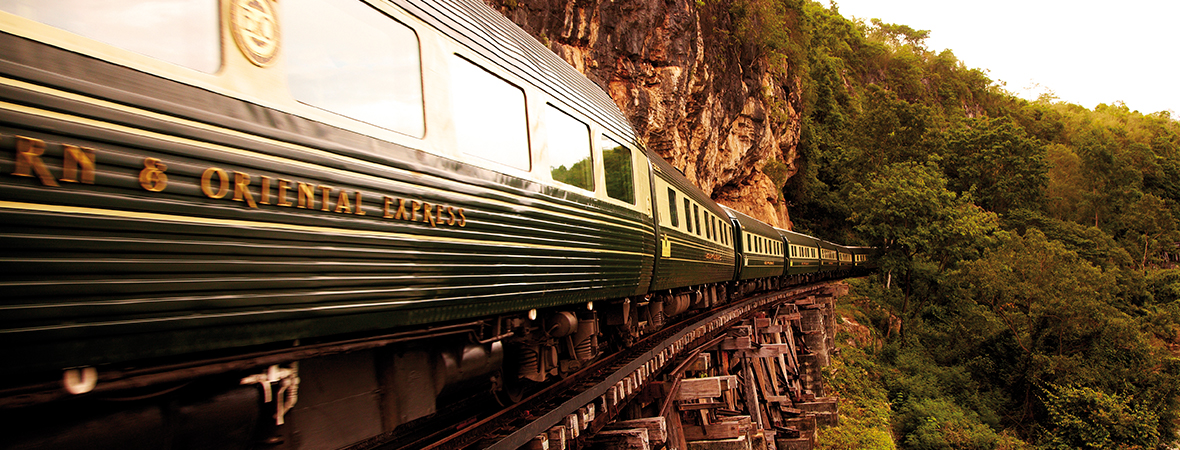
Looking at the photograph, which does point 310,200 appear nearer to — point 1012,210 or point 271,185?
point 271,185

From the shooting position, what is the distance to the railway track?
3850 mm

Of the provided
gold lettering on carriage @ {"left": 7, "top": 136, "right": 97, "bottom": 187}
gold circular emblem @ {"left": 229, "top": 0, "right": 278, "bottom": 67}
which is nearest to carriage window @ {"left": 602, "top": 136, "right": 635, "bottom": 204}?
gold circular emblem @ {"left": 229, "top": 0, "right": 278, "bottom": 67}

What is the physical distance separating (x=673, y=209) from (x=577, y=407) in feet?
12.0

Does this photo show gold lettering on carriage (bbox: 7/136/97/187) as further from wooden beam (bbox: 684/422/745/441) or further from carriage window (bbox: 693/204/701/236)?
carriage window (bbox: 693/204/701/236)

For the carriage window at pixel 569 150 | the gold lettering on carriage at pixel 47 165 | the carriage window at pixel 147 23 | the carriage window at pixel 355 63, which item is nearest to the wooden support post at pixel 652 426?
the carriage window at pixel 569 150

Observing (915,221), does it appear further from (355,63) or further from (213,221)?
(213,221)

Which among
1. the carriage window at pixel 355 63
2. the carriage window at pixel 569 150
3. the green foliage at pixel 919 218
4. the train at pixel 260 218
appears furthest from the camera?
the green foliage at pixel 919 218

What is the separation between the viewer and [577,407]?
15.5 ft

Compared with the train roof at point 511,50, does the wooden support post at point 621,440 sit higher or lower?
lower

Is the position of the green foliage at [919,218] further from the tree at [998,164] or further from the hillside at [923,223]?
the tree at [998,164]

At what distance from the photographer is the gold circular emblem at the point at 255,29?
2111 mm

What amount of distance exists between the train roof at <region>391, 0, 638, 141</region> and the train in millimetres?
25

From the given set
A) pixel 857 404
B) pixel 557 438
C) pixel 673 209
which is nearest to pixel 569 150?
pixel 557 438

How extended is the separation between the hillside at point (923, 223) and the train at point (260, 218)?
11333 mm
